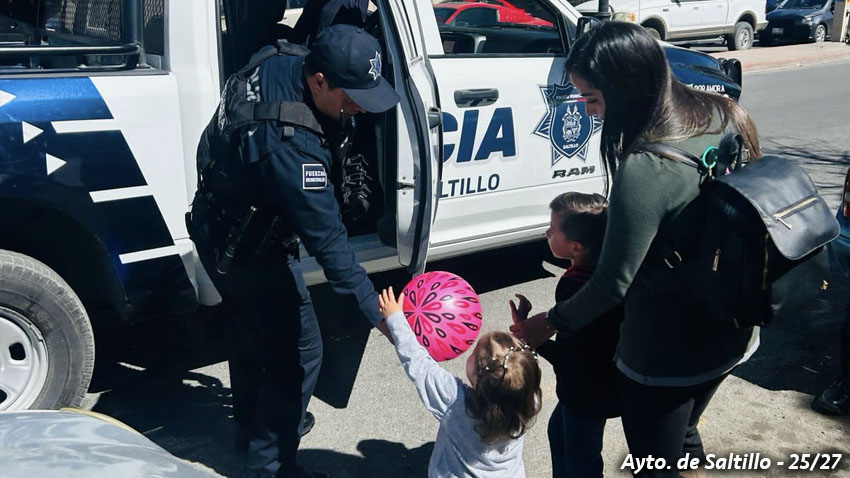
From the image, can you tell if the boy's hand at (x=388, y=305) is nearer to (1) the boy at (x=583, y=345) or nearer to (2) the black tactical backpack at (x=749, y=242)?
(1) the boy at (x=583, y=345)

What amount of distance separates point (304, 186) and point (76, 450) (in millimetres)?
991

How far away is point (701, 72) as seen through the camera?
5.27 metres

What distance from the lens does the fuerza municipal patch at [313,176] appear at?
2.63m

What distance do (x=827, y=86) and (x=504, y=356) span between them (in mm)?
13805

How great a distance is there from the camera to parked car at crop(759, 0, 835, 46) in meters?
20.8

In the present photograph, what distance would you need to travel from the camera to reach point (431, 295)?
277 centimetres

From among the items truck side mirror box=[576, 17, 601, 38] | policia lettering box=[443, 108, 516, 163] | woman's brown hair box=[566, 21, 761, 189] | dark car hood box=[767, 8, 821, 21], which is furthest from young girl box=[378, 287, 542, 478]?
dark car hood box=[767, 8, 821, 21]

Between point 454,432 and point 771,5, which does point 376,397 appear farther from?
point 771,5

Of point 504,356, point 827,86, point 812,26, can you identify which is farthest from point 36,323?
point 812,26

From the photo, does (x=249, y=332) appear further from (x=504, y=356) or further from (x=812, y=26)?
(x=812, y=26)

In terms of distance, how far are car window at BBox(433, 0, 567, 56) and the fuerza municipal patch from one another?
2.22 metres

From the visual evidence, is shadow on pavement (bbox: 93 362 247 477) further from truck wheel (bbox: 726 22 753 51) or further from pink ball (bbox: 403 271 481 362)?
truck wheel (bbox: 726 22 753 51)

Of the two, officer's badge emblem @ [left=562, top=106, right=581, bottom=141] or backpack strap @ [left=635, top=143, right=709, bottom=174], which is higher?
backpack strap @ [left=635, top=143, right=709, bottom=174]

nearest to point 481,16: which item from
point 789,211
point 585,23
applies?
point 585,23
